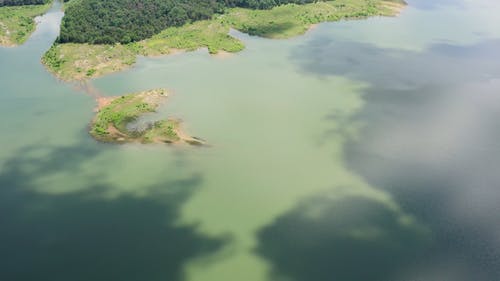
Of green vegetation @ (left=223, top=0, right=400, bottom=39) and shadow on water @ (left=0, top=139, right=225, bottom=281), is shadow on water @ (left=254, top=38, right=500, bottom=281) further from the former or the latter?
green vegetation @ (left=223, top=0, right=400, bottom=39)

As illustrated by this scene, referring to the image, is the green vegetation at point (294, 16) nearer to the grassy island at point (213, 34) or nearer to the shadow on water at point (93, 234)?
the grassy island at point (213, 34)

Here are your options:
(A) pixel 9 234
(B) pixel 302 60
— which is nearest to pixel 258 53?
(B) pixel 302 60

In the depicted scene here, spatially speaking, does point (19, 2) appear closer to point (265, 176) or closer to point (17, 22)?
point (17, 22)

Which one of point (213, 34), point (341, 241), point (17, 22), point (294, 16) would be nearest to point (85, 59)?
point (213, 34)

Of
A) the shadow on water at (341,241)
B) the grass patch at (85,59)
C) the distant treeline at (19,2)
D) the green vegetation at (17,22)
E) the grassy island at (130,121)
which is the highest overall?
the distant treeline at (19,2)

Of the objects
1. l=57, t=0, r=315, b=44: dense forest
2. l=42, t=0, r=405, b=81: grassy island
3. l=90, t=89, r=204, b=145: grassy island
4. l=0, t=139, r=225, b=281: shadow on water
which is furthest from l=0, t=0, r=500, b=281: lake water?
l=57, t=0, r=315, b=44: dense forest

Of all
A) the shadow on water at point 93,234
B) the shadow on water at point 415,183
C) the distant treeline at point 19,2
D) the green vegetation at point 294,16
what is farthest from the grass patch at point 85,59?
the distant treeline at point 19,2
